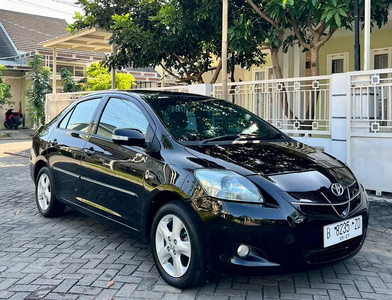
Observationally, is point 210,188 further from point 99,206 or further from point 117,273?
point 99,206

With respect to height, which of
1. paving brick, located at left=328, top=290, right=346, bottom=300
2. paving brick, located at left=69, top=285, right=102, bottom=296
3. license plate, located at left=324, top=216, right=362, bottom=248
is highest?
license plate, located at left=324, top=216, right=362, bottom=248

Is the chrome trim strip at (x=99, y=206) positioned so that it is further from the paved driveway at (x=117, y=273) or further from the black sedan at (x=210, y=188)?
the paved driveway at (x=117, y=273)

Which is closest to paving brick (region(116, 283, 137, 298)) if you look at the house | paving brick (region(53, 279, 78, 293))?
paving brick (region(53, 279, 78, 293))

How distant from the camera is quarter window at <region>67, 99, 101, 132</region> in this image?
465cm

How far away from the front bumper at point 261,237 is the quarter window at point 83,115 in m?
2.26

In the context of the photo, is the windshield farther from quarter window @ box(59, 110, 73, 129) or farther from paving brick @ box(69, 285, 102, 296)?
quarter window @ box(59, 110, 73, 129)

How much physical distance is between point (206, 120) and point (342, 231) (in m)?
1.63

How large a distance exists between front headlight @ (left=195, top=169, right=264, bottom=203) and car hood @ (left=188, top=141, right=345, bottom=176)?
119 mm

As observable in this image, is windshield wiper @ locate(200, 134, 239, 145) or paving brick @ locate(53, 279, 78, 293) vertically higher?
windshield wiper @ locate(200, 134, 239, 145)

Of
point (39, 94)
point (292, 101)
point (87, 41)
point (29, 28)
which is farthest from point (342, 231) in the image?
point (29, 28)

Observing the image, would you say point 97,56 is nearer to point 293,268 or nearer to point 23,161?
point 23,161

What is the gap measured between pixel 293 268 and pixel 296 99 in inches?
186

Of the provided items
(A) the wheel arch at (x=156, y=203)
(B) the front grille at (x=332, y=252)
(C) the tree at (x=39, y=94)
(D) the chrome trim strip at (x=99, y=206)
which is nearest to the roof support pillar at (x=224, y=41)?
(D) the chrome trim strip at (x=99, y=206)

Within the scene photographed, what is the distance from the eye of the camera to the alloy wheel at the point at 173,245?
3.17m
